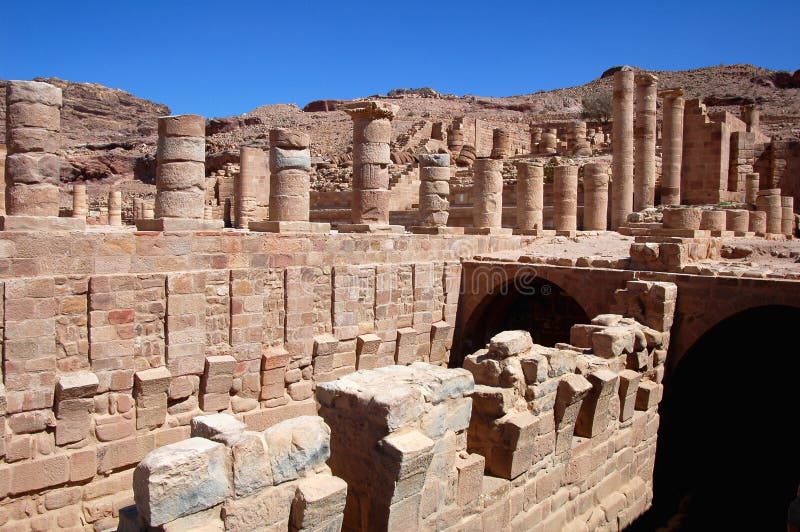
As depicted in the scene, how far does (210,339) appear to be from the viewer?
766 cm

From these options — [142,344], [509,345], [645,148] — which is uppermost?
[645,148]

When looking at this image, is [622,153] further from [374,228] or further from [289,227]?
[289,227]

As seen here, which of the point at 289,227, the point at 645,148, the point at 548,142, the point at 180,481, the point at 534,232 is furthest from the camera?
the point at 548,142

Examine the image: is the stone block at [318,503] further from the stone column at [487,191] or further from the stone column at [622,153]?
the stone column at [622,153]

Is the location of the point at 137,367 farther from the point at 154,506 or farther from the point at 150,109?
the point at 150,109

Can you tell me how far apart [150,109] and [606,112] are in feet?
139

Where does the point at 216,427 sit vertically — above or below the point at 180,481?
above

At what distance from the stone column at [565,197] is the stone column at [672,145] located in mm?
6528

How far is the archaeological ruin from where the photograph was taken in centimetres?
437

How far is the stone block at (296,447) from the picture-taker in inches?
148

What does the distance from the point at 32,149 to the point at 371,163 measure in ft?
19.2

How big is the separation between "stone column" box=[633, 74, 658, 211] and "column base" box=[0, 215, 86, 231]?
1875 centimetres

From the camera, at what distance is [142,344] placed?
7.05 meters

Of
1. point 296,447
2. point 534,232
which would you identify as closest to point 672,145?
point 534,232
